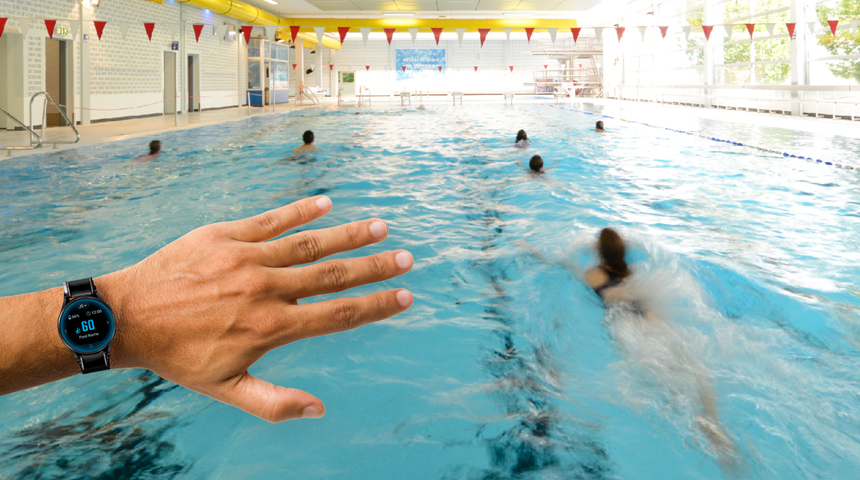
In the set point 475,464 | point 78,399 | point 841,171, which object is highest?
point 841,171

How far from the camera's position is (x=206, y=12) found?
61.3ft

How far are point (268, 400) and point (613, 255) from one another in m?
2.93

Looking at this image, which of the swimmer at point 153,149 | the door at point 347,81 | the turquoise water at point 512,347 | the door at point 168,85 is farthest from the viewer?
the door at point 347,81

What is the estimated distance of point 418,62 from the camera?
35.6 meters

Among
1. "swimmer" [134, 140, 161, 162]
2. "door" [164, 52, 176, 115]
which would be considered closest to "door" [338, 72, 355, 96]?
"door" [164, 52, 176, 115]

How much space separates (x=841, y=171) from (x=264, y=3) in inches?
708

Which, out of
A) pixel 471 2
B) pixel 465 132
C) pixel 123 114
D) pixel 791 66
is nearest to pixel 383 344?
pixel 465 132

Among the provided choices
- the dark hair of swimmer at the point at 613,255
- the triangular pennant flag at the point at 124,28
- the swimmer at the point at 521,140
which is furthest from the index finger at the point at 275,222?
the triangular pennant flag at the point at 124,28

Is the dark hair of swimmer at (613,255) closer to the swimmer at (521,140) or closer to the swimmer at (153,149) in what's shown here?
the swimmer at (521,140)

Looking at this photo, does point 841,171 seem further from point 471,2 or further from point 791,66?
point 471,2

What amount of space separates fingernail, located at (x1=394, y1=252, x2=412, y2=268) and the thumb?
27 cm

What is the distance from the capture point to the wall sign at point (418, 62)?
35375 millimetres

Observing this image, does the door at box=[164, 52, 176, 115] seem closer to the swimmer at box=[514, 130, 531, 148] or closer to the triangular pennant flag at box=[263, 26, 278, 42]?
the triangular pennant flag at box=[263, 26, 278, 42]

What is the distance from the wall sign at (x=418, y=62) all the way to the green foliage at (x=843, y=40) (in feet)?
79.5
